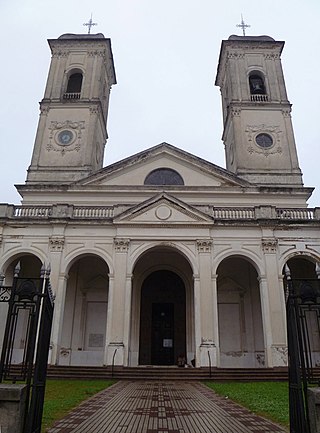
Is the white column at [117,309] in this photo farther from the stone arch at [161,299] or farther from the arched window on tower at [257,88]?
the arched window on tower at [257,88]

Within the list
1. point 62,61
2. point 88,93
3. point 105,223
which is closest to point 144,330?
point 105,223

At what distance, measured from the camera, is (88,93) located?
97.1ft

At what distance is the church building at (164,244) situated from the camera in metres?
19.3

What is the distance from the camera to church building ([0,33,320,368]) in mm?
19328

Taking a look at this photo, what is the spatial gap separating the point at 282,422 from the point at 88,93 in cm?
2696

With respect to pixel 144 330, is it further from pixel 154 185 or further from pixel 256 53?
pixel 256 53

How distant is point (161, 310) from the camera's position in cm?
2245

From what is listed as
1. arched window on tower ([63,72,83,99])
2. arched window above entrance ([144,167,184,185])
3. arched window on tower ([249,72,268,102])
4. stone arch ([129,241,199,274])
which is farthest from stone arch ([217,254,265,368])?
arched window on tower ([63,72,83,99])

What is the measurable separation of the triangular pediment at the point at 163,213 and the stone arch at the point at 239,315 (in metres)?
2.78

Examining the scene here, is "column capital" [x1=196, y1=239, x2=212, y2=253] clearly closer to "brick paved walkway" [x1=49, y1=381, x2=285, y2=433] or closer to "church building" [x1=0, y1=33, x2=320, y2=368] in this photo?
"church building" [x1=0, y1=33, x2=320, y2=368]

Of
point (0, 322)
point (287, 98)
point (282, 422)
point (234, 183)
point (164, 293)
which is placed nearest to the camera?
point (282, 422)

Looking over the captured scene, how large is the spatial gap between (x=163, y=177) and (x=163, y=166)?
0.76 m

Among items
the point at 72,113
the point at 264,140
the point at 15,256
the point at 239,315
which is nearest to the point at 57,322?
the point at 15,256

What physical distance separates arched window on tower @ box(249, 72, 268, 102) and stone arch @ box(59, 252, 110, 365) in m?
17.2
